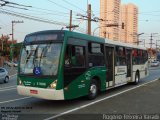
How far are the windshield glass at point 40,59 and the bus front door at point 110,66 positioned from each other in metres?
4.49

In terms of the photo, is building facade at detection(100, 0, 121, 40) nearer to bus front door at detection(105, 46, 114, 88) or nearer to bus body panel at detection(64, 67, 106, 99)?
bus front door at detection(105, 46, 114, 88)

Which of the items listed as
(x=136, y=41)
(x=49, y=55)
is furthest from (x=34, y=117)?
(x=136, y=41)

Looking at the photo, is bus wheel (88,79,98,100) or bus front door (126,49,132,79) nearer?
bus wheel (88,79,98,100)

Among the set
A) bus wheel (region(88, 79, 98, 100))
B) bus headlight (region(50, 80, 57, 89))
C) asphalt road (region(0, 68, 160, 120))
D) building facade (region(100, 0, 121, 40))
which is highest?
building facade (region(100, 0, 121, 40))

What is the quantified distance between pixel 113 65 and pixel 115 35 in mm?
44139

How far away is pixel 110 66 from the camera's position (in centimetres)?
1561

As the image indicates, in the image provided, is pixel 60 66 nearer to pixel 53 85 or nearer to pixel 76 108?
pixel 53 85

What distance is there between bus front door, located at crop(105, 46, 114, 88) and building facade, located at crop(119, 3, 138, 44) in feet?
113

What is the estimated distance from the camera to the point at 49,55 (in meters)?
11.3

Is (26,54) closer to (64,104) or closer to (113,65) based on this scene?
(64,104)

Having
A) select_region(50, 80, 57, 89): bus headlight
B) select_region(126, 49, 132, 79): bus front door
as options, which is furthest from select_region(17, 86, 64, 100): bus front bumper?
select_region(126, 49, 132, 79): bus front door

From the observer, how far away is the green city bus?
36.2ft

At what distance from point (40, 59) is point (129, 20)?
5029 cm

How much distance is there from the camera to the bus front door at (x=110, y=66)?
15203mm
